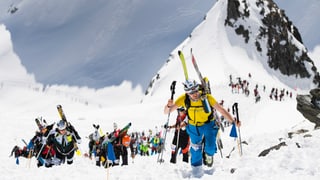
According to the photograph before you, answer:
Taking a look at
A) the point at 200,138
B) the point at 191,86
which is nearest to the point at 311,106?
the point at 200,138

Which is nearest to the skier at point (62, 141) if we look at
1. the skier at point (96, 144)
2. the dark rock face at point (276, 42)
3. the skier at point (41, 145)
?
the skier at point (41, 145)

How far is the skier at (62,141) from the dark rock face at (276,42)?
95.7 m

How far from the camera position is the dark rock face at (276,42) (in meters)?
106

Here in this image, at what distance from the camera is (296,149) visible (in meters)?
8.44

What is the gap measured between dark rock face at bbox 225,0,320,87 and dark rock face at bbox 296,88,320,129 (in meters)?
91.8

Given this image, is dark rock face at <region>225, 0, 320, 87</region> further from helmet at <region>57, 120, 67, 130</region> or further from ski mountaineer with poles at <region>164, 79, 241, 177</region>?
ski mountaineer with poles at <region>164, 79, 241, 177</region>

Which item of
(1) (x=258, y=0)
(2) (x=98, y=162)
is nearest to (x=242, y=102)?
(2) (x=98, y=162)

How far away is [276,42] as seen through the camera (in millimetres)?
108812

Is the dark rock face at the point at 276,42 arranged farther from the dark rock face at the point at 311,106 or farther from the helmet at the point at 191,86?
the helmet at the point at 191,86

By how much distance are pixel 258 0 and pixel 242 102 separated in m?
72.5

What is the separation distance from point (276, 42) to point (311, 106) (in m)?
98.4

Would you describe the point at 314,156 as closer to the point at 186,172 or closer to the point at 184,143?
the point at 186,172

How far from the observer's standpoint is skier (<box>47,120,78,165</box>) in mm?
13828

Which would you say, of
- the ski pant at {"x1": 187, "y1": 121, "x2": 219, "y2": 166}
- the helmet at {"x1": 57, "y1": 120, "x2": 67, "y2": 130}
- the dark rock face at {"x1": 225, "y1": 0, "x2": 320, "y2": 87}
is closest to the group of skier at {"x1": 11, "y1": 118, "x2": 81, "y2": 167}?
the helmet at {"x1": 57, "y1": 120, "x2": 67, "y2": 130}
